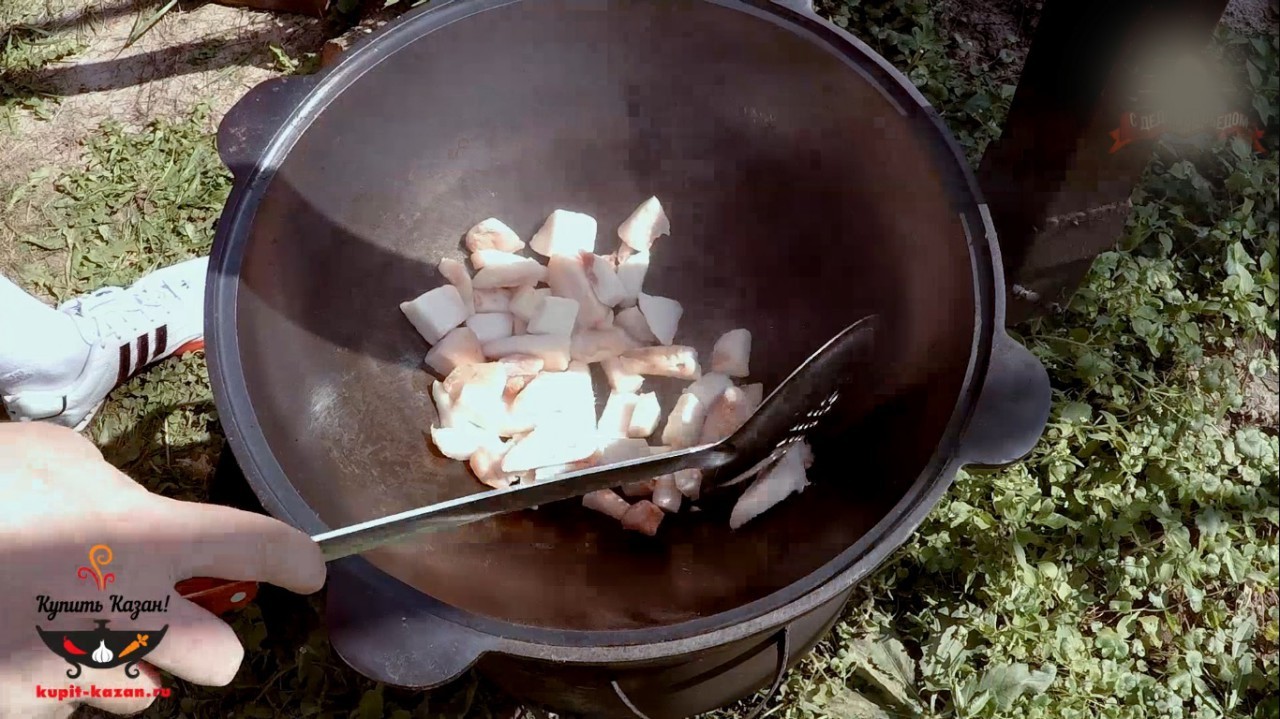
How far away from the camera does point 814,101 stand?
5.40ft

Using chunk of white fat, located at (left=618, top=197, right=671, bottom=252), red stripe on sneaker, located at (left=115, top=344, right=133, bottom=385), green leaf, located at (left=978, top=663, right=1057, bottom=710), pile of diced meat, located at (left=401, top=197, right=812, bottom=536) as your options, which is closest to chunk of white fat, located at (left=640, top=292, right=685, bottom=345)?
pile of diced meat, located at (left=401, top=197, right=812, bottom=536)

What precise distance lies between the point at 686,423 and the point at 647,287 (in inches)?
13.9

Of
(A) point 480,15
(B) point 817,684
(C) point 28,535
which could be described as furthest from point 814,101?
(C) point 28,535

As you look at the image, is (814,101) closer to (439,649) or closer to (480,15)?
(480,15)

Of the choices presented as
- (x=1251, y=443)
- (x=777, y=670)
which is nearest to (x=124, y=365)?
(x=777, y=670)

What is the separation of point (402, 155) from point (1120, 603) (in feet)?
5.71

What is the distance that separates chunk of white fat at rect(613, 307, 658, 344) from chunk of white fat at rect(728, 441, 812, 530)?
1.43ft

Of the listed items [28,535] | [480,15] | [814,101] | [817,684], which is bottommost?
[817,684]

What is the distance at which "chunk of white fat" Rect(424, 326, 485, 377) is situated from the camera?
70.3 inches

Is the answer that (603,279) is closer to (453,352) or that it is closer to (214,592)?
(453,352)

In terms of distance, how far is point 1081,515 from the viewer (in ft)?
6.71

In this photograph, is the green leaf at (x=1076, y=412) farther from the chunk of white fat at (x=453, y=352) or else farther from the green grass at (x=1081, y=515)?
the chunk of white fat at (x=453, y=352)

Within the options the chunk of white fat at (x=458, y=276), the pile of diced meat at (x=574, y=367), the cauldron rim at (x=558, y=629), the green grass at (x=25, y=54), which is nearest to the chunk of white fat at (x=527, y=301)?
the pile of diced meat at (x=574, y=367)

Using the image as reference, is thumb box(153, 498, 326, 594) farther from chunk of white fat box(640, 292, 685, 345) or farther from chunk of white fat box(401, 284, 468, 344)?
chunk of white fat box(640, 292, 685, 345)
